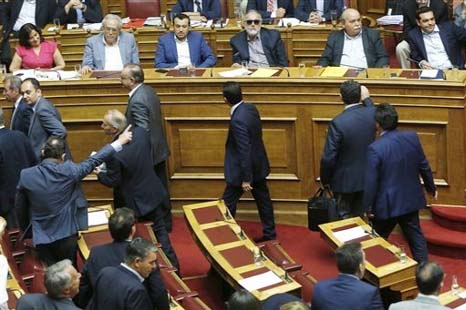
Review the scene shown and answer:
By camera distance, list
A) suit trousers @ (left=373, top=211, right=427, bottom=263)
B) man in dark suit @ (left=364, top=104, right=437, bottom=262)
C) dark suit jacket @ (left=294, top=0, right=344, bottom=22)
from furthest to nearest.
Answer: dark suit jacket @ (left=294, top=0, right=344, bottom=22), suit trousers @ (left=373, top=211, right=427, bottom=263), man in dark suit @ (left=364, top=104, right=437, bottom=262)

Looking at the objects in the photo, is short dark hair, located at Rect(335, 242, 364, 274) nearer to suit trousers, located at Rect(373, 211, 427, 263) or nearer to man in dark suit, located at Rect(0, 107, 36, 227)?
suit trousers, located at Rect(373, 211, 427, 263)

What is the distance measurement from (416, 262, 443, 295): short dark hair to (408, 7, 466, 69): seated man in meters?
4.03

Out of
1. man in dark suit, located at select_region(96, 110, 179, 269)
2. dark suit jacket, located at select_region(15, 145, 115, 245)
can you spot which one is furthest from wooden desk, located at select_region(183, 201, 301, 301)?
dark suit jacket, located at select_region(15, 145, 115, 245)

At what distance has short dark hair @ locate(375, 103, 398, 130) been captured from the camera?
280 inches

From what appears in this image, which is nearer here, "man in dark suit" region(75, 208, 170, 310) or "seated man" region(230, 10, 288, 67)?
"man in dark suit" region(75, 208, 170, 310)

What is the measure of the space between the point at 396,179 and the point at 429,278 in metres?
1.81

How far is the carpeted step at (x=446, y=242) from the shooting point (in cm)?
786

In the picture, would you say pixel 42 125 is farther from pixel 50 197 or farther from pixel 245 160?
pixel 245 160

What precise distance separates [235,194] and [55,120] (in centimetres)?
145

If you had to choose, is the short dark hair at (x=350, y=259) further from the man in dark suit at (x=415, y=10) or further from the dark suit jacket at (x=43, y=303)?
the man in dark suit at (x=415, y=10)

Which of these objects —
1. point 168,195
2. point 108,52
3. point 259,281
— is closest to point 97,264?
point 259,281

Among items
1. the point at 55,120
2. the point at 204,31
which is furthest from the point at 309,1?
the point at 55,120

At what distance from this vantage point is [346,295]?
221 inches

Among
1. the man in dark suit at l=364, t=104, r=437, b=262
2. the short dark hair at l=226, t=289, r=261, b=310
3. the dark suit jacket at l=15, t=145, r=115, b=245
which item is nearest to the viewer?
the short dark hair at l=226, t=289, r=261, b=310
